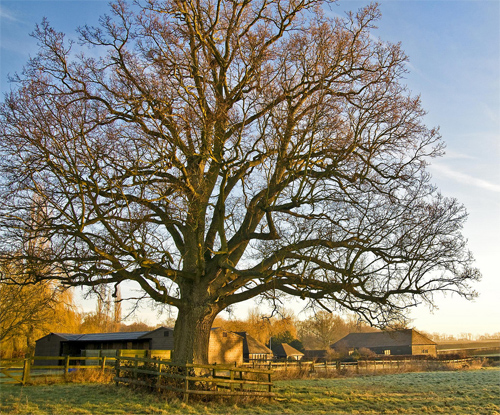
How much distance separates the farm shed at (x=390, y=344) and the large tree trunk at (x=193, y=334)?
184 feet

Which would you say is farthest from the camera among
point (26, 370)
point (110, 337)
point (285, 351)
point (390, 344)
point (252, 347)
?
point (390, 344)

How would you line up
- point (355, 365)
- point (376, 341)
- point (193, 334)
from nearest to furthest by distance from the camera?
1. point (193, 334)
2. point (355, 365)
3. point (376, 341)

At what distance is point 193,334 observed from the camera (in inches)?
536

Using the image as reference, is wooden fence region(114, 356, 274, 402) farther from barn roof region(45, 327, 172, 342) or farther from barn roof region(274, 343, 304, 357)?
barn roof region(274, 343, 304, 357)

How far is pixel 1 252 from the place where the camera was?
39.9 ft

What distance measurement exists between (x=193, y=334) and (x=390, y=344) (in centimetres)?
6345

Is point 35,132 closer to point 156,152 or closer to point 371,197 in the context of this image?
point 156,152

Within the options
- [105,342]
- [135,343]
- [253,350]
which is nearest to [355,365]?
[253,350]

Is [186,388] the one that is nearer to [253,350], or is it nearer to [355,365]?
[355,365]

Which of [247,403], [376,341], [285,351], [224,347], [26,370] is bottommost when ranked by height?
[285,351]

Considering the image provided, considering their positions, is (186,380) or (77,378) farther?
(77,378)

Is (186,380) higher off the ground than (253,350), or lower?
higher

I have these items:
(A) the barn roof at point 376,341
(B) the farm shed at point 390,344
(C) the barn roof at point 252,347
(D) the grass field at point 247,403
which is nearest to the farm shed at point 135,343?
(C) the barn roof at point 252,347

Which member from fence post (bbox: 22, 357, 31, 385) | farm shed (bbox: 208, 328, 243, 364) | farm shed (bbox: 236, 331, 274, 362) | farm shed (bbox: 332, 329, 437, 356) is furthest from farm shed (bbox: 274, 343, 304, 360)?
fence post (bbox: 22, 357, 31, 385)
